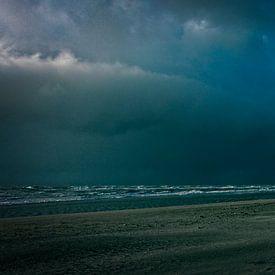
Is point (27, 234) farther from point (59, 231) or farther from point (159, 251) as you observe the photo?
point (159, 251)

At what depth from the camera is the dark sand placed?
13.1m

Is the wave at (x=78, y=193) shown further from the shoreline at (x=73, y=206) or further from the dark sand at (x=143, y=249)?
the dark sand at (x=143, y=249)

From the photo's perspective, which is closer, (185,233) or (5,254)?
(5,254)

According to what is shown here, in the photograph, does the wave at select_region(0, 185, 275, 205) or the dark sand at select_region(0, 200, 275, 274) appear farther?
the wave at select_region(0, 185, 275, 205)

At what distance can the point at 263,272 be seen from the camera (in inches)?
471

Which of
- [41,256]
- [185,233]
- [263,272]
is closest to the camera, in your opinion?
[263,272]

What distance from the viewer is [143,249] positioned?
16203 mm

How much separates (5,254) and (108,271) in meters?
5.49

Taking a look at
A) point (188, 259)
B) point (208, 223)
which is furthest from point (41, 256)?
point (208, 223)

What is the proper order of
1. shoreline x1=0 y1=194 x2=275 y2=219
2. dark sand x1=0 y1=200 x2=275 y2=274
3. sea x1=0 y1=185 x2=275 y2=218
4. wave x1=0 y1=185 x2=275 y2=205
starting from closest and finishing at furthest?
dark sand x1=0 y1=200 x2=275 y2=274, shoreline x1=0 y1=194 x2=275 y2=219, sea x1=0 y1=185 x2=275 y2=218, wave x1=0 y1=185 x2=275 y2=205

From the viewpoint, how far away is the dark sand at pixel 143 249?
1313cm

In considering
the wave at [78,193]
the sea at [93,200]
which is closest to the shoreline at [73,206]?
the sea at [93,200]

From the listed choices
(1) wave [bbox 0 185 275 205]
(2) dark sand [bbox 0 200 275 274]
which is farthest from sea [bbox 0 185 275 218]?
(2) dark sand [bbox 0 200 275 274]

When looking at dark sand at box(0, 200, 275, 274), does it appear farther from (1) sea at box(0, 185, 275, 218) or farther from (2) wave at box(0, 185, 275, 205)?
(2) wave at box(0, 185, 275, 205)
